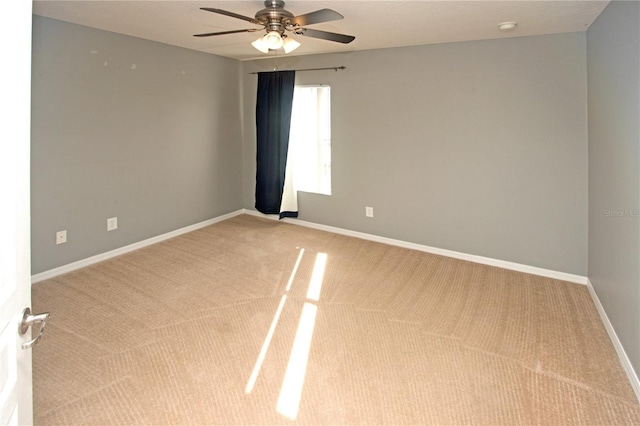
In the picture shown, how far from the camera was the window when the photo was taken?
16.2 feet

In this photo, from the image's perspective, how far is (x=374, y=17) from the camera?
9.86ft

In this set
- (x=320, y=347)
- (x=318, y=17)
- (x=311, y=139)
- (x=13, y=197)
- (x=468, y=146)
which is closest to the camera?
(x=13, y=197)

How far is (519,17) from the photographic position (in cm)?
294

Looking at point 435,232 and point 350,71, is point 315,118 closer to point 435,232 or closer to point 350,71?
point 350,71

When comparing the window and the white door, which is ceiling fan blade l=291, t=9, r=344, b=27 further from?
the window

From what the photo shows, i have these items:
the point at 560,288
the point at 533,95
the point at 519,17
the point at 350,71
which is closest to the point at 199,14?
the point at 350,71

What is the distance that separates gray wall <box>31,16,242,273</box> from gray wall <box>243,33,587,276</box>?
133 centimetres

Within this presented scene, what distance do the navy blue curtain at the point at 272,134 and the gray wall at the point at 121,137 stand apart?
0.42 m

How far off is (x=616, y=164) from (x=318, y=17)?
2.06 metres

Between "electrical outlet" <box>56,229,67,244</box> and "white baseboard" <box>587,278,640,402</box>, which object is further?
"electrical outlet" <box>56,229,67,244</box>

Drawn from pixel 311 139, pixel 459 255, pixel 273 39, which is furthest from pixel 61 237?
pixel 459 255

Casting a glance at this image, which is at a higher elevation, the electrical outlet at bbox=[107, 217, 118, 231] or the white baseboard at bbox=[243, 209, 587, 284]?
the electrical outlet at bbox=[107, 217, 118, 231]

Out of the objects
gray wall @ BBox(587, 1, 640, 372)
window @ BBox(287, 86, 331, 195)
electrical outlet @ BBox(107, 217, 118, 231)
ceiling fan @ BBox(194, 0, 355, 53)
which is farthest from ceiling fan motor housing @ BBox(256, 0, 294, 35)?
electrical outlet @ BBox(107, 217, 118, 231)

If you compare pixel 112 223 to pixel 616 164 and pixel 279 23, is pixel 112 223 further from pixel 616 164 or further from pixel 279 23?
pixel 616 164
